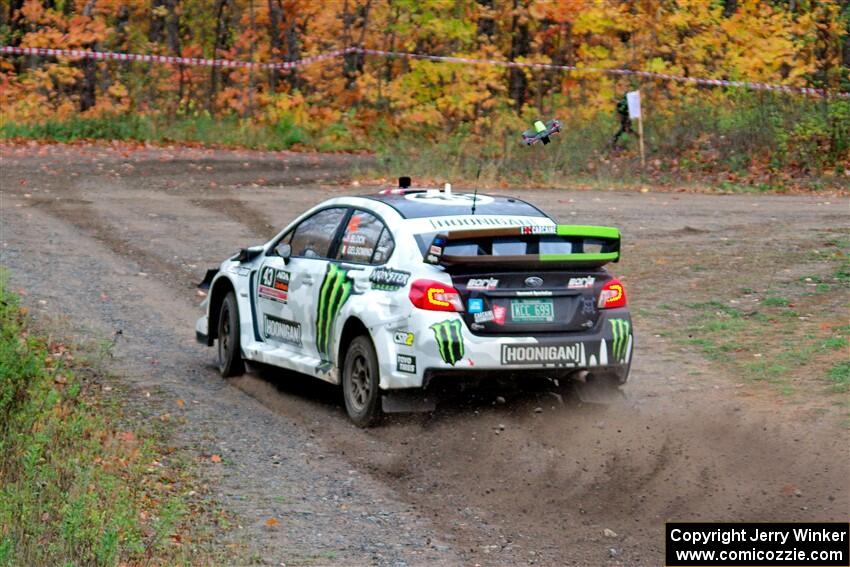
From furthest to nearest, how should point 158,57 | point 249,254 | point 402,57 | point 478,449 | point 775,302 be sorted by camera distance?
point 402,57 → point 158,57 → point 775,302 → point 249,254 → point 478,449

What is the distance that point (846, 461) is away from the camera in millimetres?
8836

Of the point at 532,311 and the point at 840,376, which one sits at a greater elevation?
the point at 532,311

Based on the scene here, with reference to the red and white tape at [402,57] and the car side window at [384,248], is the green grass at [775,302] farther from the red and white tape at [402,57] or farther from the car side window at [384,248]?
the red and white tape at [402,57]

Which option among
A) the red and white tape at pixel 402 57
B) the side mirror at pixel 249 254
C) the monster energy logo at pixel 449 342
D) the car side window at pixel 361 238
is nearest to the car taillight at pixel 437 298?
the monster energy logo at pixel 449 342

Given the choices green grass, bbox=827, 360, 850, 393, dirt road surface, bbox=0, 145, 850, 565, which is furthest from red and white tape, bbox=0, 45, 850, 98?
green grass, bbox=827, 360, 850, 393

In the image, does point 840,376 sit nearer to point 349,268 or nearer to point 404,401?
point 404,401

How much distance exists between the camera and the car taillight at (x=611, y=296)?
1012 centimetres

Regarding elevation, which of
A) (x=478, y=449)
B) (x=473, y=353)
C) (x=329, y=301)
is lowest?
(x=478, y=449)

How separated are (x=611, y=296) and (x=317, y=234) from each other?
257 cm

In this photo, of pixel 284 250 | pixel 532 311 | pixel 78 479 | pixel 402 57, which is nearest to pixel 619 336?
pixel 532 311

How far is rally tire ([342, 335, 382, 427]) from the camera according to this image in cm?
1007

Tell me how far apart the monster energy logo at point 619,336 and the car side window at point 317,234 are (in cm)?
244

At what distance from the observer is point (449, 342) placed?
31.6 feet

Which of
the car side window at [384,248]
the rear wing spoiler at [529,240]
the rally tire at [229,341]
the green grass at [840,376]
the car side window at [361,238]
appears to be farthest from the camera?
the rally tire at [229,341]
